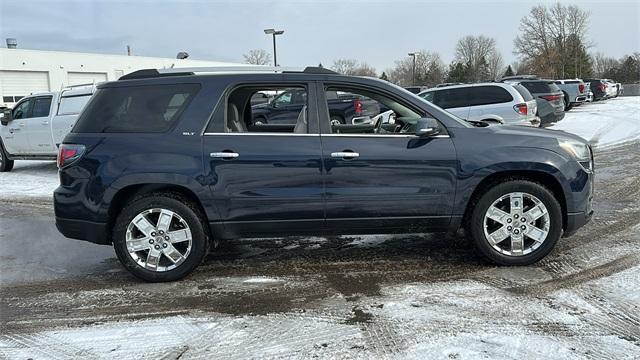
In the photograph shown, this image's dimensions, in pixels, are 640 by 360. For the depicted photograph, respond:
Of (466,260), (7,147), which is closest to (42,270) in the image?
(466,260)

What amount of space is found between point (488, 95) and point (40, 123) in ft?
34.4

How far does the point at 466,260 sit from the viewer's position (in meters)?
5.20

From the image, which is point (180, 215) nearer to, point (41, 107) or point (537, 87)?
point (41, 107)

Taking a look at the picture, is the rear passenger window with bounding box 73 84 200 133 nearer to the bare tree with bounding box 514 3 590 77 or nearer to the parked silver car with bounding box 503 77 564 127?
the parked silver car with bounding box 503 77 564 127

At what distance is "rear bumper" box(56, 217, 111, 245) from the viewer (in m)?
4.80

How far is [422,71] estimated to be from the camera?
8531cm

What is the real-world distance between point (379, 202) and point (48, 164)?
487 inches

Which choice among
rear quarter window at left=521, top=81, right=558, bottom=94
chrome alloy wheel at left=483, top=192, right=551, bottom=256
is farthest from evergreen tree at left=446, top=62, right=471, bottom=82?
chrome alloy wheel at left=483, top=192, right=551, bottom=256

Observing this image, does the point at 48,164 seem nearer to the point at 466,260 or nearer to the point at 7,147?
the point at 7,147

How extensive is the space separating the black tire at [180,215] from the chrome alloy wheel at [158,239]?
0.10 feet

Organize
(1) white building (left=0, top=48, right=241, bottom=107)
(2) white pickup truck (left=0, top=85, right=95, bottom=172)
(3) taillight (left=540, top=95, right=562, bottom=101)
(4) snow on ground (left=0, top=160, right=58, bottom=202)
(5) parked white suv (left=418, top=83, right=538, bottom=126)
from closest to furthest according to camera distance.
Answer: (4) snow on ground (left=0, top=160, right=58, bottom=202) → (2) white pickup truck (left=0, top=85, right=95, bottom=172) → (5) parked white suv (left=418, top=83, right=538, bottom=126) → (3) taillight (left=540, top=95, right=562, bottom=101) → (1) white building (left=0, top=48, right=241, bottom=107)

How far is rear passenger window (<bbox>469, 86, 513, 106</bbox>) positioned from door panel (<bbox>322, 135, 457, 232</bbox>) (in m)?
8.69

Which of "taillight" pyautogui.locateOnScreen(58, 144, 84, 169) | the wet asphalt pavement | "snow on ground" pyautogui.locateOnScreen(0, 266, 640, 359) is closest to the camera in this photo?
"snow on ground" pyautogui.locateOnScreen(0, 266, 640, 359)

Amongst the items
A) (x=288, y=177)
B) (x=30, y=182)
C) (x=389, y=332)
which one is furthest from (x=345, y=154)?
(x=30, y=182)
